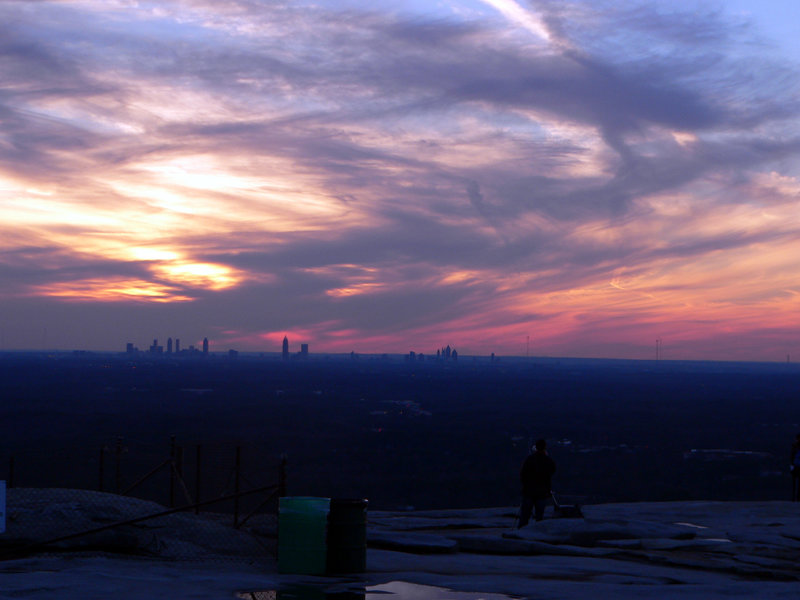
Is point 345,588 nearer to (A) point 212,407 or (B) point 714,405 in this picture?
(A) point 212,407

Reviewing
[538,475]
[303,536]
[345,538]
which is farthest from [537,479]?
[303,536]

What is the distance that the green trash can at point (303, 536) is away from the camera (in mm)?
11445

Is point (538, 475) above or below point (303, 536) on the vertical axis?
above

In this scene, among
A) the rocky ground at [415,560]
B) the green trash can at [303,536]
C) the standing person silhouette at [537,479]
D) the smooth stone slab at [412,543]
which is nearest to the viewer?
the rocky ground at [415,560]

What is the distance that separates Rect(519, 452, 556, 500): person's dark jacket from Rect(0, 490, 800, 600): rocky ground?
→ 0.96m

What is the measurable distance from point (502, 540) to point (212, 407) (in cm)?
11187

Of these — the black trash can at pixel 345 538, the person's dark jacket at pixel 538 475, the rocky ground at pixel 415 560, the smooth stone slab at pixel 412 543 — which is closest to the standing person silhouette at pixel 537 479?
the person's dark jacket at pixel 538 475

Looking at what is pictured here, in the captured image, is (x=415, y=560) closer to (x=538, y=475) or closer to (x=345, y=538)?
(x=345, y=538)

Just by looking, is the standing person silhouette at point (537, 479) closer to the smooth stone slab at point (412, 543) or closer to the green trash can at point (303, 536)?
the smooth stone slab at point (412, 543)

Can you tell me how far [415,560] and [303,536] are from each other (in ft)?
7.32

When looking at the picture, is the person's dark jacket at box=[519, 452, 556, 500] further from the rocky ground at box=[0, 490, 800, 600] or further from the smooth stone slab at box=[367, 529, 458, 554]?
the smooth stone slab at box=[367, 529, 458, 554]

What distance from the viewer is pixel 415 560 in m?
13.0

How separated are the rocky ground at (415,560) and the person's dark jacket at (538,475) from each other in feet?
3.15

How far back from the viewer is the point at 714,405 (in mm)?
155875
